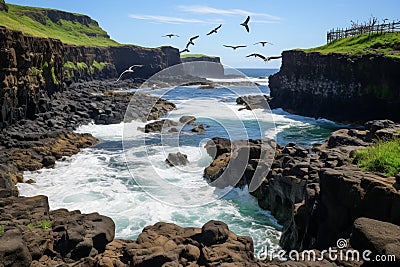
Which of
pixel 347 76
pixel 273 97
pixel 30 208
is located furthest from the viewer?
pixel 273 97

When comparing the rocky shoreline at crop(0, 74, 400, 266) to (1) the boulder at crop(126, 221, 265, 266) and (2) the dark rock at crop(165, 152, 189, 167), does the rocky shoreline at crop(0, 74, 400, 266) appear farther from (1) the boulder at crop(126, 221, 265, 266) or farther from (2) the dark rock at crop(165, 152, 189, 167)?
(2) the dark rock at crop(165, 152, 189, 167)

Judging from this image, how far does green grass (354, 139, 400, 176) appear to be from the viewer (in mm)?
10930

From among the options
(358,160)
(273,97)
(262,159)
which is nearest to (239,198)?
(262,159)

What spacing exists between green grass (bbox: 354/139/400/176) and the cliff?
480 ft

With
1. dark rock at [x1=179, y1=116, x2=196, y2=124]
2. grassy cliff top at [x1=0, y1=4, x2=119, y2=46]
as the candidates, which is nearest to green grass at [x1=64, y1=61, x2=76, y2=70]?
grassy cliff top at [x1=0, y1=4, x2=119, y2=46]

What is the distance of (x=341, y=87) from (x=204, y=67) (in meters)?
141

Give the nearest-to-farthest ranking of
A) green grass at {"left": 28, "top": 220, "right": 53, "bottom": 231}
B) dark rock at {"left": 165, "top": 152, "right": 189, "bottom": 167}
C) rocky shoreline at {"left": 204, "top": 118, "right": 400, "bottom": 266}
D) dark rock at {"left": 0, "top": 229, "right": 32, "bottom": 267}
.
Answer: rocky shoreline at {"left": 204, "top": 118, "right": 400, "bottom": 266} < dark rock at {"left": 0, "top": 229, "right": 32, "bottom": 267} < green grass at {"left": 28, "top": 220, "right": 53, "bottom": 231} < dark rock at {"left": 165, "top": 152, "right": 189, "bottom": 167}

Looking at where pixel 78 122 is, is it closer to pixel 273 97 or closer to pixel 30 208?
pixel 30 208

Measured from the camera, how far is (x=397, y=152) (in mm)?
11695

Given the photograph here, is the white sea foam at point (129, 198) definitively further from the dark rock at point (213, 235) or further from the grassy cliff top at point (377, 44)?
the grassy cliff top at point (377, 44)

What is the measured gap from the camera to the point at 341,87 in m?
46.8

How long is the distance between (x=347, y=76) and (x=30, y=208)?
41310mm

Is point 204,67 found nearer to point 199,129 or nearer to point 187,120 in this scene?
point 187,120

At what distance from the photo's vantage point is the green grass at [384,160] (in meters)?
10.9
